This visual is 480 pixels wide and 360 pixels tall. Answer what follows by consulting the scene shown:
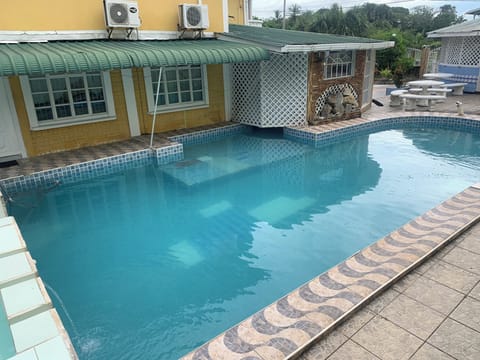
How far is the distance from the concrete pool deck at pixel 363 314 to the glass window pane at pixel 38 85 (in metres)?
8.53

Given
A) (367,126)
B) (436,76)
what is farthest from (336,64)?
(436,76)

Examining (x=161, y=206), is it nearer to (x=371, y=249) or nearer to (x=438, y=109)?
(x=371, y=249)

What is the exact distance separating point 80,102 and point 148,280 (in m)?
6.94

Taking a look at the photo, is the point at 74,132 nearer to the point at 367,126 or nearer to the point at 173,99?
the point at 173,99

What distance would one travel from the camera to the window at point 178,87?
36.4 ft

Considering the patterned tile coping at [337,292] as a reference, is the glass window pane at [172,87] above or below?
above

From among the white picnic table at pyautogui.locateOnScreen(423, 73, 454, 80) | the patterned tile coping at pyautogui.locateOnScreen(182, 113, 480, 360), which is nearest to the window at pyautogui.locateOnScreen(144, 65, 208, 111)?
the patterned tile coping at pyautogui.locateOnScreen(182, 113, 480, 360)

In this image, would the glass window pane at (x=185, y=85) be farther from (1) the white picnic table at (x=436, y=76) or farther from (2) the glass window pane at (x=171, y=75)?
(1) the white picnic table at (x=436, y=76)

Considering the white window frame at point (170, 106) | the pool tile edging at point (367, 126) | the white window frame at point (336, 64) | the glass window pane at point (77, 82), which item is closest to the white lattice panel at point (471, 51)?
the pool tile edging at point (367, 126)

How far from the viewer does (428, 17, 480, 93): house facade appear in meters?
17.3

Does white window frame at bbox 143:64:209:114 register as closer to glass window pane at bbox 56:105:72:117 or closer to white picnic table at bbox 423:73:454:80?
glass window pane at bbox 56:105:72:117

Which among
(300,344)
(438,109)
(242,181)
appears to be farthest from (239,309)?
(438,109)

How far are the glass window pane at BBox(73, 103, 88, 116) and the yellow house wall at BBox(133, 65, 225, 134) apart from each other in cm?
153

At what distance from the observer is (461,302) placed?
146 inches
